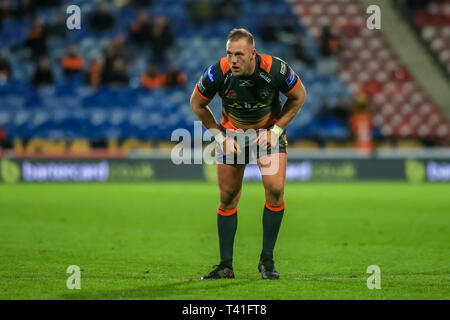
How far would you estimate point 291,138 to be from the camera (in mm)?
20906

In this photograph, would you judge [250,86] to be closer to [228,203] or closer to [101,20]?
[228,203]

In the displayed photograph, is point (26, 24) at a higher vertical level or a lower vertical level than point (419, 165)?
higher

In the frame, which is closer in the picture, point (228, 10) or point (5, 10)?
point (228, 10)

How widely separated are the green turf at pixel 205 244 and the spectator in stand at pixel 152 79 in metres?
5.63

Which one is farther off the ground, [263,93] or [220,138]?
[263,93]

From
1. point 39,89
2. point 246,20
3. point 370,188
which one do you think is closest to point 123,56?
point 39,89

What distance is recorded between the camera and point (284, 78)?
6.54 m

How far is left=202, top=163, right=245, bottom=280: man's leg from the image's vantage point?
6688 millimetres

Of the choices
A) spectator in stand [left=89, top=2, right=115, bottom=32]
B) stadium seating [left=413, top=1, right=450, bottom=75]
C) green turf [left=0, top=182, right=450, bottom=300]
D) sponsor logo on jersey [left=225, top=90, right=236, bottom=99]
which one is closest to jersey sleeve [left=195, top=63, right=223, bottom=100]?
sponsor logo on jersey [left=225, top=90, right=236, bottom=99]

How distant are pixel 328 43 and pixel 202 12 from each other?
14.0 ft

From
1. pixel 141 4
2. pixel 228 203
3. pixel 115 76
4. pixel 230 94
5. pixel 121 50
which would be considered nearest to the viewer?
pixel 230 94

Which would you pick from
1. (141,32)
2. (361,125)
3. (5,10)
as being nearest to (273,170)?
(361,125)
